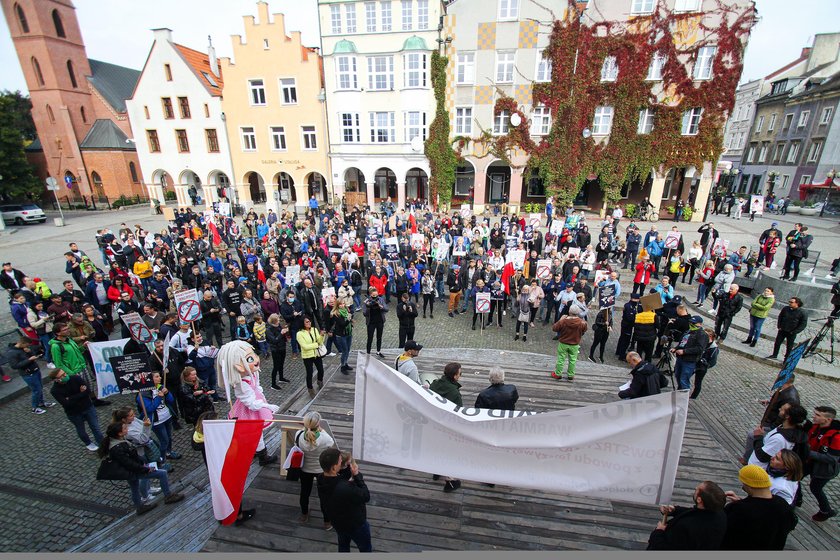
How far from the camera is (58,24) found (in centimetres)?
3812

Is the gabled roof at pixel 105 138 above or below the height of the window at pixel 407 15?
below

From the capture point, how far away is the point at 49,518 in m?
6.02

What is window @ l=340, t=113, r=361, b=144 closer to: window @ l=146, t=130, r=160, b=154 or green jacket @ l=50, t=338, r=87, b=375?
window @ l=146, t=130, r=160, b=154

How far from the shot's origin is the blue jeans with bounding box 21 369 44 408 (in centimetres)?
834

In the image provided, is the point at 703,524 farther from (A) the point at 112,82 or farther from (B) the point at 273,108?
(A) the point at 112,82

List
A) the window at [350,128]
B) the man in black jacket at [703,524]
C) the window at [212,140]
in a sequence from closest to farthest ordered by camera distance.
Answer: the man in black jacket at [703,524] < the window at [350,128] < the window at [212,140]

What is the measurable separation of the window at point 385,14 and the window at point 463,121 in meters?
7.24

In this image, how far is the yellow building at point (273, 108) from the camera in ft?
94.7

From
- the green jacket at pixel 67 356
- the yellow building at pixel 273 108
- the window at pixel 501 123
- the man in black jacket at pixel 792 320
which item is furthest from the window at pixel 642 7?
the green jacket at pixel 67 356

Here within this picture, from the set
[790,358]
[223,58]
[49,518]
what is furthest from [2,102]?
[790,358]

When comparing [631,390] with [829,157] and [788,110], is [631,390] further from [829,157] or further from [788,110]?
[788,110]

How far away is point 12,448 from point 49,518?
2.70 metres

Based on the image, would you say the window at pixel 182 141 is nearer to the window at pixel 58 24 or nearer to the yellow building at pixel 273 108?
the yellow building at pixel 273 108

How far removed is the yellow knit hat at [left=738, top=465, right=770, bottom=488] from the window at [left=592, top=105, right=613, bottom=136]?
1086 inches
